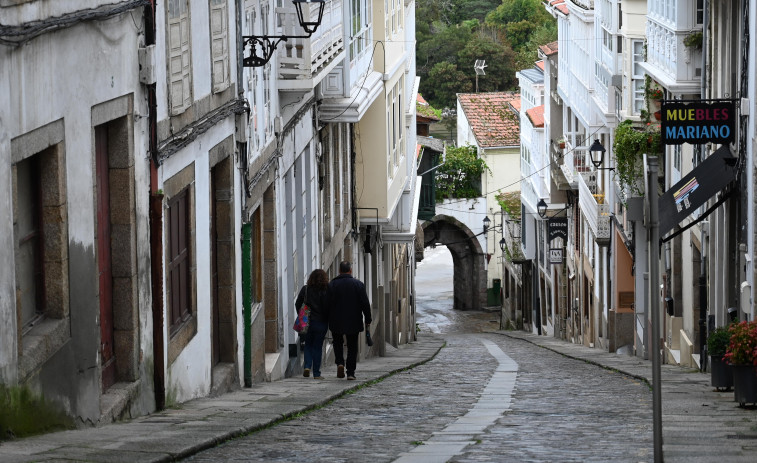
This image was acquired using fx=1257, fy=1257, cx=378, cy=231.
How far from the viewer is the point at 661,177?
24.3 meters

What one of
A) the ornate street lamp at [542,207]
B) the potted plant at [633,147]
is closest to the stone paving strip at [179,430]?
the potted plant at [633,147]

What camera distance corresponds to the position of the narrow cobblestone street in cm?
820

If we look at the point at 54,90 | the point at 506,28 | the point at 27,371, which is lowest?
the point at 27,371

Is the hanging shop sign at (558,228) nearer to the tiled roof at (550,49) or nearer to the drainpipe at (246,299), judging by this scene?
the tiled roof at (550,49)

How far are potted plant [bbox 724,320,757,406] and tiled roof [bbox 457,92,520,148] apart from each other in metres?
44.4

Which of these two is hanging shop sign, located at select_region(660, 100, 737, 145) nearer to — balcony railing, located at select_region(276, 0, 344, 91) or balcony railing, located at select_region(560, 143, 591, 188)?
balcony railing, located at select_region(276, 0, 344, 91)

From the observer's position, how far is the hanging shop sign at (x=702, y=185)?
594 inches

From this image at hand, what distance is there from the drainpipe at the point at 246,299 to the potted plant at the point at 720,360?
489 centimetres

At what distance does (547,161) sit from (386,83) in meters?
17.5

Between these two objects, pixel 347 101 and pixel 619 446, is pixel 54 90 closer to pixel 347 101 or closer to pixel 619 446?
pixel 619 446

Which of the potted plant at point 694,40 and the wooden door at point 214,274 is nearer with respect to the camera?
the wooden door at point 214,274

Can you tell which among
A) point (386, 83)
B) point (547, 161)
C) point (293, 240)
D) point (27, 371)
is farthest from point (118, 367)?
point (547, 161)

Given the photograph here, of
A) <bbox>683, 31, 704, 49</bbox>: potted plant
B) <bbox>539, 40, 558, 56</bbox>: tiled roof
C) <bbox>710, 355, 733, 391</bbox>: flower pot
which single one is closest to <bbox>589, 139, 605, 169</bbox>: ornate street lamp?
<bbox>683, 31, 704, 49</bbox>: potted plant

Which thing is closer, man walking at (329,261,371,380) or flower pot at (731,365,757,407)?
flower pot at (731,365,757,407)
